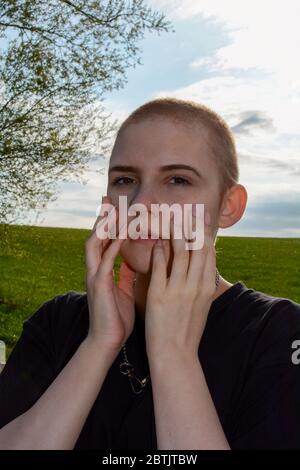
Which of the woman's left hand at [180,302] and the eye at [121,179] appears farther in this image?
the eye at [121,179]

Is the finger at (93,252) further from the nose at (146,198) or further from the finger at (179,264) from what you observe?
the finger at (179,264)

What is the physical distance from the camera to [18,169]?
13.7 m

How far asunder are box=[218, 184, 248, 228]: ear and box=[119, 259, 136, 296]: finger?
53 cm

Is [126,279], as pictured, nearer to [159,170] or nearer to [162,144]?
[159,170]

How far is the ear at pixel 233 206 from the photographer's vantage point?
313cm

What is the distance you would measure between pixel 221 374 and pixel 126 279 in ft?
2.36

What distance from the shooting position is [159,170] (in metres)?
2.80

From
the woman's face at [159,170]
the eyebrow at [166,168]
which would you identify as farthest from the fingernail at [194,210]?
the eyebrow at [166,168]

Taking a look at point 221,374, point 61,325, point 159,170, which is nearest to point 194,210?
point 159,170

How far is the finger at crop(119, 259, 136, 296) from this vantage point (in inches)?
119

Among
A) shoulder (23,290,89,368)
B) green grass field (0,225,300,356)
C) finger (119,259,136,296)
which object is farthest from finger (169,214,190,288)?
green grass field (0,225,300,356)

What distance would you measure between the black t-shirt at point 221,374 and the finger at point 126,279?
0.18 m
